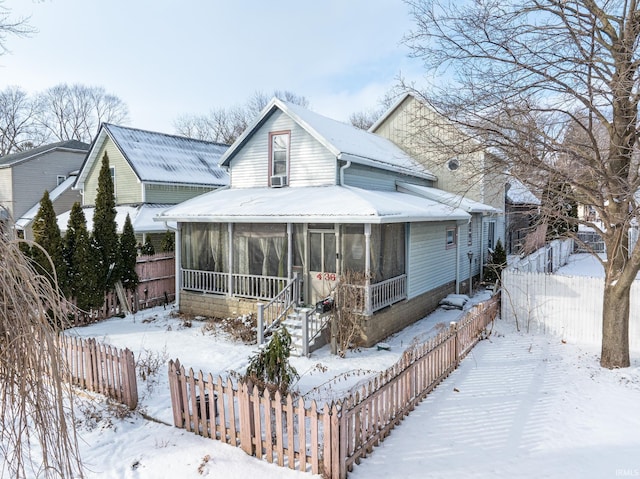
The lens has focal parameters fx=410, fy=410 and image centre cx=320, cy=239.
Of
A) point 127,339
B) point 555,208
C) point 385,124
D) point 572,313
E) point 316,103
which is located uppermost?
point 316,103

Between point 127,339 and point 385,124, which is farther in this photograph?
point 385,124

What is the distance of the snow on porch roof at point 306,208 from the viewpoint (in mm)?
11000

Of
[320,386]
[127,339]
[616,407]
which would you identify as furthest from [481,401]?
[127,339]

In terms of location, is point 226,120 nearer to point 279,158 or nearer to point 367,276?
point 279,158

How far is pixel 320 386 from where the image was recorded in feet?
26.5

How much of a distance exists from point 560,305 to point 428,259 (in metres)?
4.46

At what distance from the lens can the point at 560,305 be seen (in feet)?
36.6

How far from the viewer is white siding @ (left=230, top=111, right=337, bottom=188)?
14.5m

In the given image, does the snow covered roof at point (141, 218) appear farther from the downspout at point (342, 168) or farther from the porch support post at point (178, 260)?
the downspout at point (342, 168)

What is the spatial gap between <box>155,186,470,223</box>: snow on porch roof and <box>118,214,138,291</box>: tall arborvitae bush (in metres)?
1.27

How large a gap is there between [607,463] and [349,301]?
6087 mm

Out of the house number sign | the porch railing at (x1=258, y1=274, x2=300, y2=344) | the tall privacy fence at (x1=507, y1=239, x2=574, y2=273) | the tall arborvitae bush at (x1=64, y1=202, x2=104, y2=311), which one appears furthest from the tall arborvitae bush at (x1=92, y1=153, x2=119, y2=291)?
the tall privacy fence at (x1=507, y1=239, x2=574, y2=273)

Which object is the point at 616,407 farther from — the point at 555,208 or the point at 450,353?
the point at 555,208

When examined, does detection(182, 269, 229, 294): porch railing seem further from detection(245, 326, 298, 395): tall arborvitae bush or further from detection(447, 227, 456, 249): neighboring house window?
detection(447, 227, 456, 249): neighboring house window
